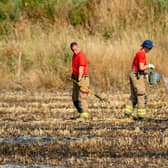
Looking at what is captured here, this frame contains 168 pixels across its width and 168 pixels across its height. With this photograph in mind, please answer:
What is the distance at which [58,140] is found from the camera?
1275 centimetres

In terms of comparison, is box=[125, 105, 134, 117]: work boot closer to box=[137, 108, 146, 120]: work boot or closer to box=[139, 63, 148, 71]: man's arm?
box=[137, 108, 146, 120]: work boot

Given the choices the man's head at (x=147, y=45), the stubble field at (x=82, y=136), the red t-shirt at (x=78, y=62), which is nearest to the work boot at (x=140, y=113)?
the stubble field at (x=82, y=136)

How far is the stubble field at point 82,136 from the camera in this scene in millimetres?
10844

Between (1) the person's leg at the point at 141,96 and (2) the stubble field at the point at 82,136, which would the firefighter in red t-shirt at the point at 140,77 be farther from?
(2) the stubble field at the point at 82,136

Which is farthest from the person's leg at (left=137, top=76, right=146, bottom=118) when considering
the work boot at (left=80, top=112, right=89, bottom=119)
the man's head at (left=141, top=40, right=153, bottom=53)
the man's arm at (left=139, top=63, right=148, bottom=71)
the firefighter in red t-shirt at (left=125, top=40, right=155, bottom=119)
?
the work boot at (left=80, top=112, right=89, bottom=119)

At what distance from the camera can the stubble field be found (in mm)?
10844

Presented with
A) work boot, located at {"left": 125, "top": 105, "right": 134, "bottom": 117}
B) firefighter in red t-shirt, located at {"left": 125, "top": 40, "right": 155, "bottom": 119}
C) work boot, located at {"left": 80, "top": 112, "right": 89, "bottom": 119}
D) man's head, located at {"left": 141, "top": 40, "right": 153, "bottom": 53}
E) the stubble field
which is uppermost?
man's head, located at {"left": 141, "top": 40, "right": 153, "bottom": 53}

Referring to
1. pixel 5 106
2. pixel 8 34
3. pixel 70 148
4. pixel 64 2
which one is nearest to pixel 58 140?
pixel 70 148

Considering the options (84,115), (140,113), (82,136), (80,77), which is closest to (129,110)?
(140,113)

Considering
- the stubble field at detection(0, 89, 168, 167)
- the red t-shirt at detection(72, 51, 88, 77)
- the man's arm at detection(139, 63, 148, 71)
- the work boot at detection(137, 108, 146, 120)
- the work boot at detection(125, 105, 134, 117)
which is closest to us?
the stubble field at detection(0, 89, 168, 167)

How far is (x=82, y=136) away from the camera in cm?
1315

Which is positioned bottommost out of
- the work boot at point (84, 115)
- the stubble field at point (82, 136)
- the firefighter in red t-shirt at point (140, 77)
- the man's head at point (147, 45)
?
the stubble field at point (82, 136)

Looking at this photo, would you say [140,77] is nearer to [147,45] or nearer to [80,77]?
[147,45]

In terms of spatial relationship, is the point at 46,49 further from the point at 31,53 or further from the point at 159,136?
the point at 159,136
